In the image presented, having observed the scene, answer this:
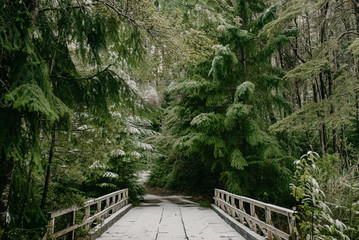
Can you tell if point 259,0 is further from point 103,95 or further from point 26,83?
point 26,83

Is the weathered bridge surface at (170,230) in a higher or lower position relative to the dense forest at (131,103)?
lower

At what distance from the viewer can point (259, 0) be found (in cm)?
1244

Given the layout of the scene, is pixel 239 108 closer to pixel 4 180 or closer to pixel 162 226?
pixel 162 226

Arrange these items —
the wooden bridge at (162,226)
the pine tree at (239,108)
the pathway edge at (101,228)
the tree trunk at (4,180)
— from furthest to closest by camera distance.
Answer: the pine tree at (239,108) < the pathway edge at (101,228) < the wooden bridge at (162,226) < the tree trunk at (4,180)

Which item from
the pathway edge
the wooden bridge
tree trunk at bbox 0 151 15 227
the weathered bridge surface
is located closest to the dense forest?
tree trunk at bbox 0 151 15 227

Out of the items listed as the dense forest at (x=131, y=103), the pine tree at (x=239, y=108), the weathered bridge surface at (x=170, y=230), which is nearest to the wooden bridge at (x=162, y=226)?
the weathered bridge surface at (x=170, y=230)

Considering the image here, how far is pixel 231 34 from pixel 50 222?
10366mm

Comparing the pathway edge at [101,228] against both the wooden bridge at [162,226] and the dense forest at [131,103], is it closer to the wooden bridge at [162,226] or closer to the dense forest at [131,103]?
the wooden bridge at [162,226]

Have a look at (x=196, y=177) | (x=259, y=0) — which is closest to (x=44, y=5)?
(x=259, y=0)

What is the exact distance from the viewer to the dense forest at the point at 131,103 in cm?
299

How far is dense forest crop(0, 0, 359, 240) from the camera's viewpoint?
2990mm

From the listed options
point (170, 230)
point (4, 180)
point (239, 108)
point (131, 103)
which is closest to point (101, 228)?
point (170, 230)

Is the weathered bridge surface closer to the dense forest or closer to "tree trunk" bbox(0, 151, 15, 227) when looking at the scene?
the dense forest

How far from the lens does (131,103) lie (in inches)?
189
